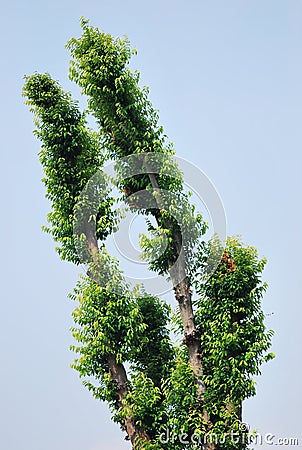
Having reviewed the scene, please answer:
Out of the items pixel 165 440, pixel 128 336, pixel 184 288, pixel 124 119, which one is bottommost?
pixel 165 440

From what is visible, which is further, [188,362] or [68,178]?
[68,178]

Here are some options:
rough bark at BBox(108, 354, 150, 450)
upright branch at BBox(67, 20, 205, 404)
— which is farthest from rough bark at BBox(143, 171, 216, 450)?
rough bark at BBox(108, 354, 150, 450)

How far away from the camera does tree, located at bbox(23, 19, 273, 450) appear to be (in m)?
7.01

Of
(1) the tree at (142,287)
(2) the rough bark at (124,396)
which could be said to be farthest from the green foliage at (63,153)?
(2) the rough bark at (124,396)

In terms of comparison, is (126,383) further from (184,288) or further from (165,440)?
(184,288)

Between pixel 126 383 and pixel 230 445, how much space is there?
4.33 ft

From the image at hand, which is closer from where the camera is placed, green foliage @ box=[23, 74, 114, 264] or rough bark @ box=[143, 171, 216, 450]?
rough bark @ box=[143, 171, 216, 450]

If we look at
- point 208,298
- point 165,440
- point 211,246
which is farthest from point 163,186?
point 165,440

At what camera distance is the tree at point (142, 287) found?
7.01 metres

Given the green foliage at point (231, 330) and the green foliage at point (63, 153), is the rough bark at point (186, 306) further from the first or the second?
the green foliage at point (63, 153)

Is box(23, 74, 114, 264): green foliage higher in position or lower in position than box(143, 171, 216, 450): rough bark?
higher

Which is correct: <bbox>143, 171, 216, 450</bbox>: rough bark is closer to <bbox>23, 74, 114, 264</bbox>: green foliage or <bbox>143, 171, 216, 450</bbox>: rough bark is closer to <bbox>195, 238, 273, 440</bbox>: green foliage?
<bbox>195, 238, 273, 440</bbox>: green foliage

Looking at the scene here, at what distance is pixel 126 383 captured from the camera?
7.25 metres

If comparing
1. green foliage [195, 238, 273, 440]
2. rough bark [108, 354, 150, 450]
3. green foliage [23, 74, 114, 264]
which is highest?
green foliage [23, 74, 114, 264]
